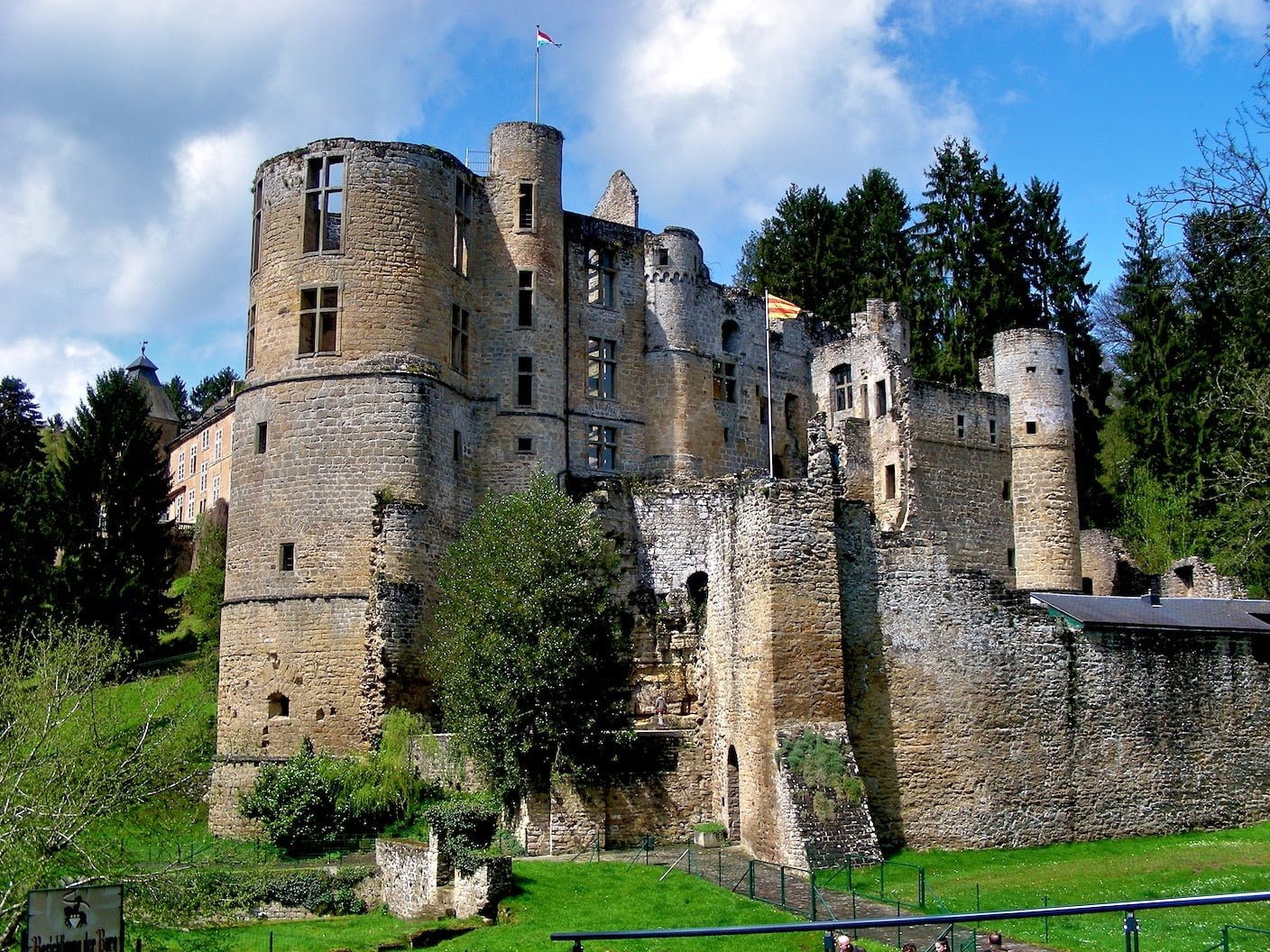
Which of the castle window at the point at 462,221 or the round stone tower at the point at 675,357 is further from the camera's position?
the round stone tower at the point at 675,357

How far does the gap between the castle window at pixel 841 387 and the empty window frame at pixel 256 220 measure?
21801 millimetres

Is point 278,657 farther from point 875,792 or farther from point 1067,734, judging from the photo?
point 1067,734

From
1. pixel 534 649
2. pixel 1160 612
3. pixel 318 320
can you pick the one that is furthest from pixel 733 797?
pixel 318 320

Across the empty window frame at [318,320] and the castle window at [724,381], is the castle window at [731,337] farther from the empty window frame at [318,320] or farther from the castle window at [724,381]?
the empty window frame at [318,320]

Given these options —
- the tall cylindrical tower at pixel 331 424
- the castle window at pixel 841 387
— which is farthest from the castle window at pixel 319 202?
the castle window at pixel 841 387

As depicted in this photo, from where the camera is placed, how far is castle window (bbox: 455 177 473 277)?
1540 inches

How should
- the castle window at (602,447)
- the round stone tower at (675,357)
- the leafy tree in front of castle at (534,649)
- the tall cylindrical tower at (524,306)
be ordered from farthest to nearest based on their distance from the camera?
the round stone tower at (675,357), the castle window at (602,447), the tall cylindrical tower at (524,306), the leafy tree in front of castle at (534,649)

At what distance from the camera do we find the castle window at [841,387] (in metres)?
48.8

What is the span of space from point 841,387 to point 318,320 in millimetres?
21178

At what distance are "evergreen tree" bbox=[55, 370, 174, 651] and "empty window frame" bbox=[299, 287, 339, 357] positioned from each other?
15.3 meters

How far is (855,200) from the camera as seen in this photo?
64.8 metres

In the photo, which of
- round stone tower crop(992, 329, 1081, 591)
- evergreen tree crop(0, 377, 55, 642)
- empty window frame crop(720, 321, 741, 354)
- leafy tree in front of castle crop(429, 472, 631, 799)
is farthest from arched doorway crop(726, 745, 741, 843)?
evergreen tree crop(0, 377, 55, 642)

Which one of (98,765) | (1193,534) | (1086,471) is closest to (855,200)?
(1086,471)

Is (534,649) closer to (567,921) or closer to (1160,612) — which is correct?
(567,921)
